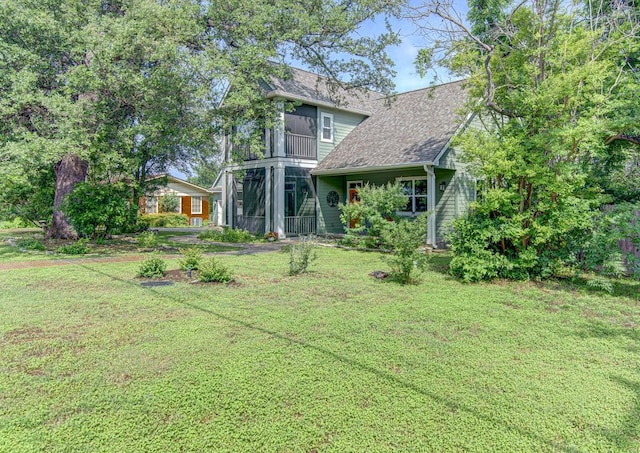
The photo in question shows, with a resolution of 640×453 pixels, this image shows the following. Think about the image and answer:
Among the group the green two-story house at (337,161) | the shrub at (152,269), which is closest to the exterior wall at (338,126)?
the green two-story house at (337,161)

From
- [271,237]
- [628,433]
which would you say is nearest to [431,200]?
[271,237]

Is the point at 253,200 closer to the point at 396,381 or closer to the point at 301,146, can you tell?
the point at 301,146

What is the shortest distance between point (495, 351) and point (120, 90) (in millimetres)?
11181

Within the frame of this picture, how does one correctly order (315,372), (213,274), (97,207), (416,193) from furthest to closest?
1. (416,193)
2. (97,207)
3. (213,274)
4. (315,372)

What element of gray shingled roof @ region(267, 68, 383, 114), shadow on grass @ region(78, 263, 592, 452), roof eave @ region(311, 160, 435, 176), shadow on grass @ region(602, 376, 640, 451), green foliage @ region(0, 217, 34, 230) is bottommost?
shadow on grass @ region(602, 376, 640, 451)

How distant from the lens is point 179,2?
36.2 feet

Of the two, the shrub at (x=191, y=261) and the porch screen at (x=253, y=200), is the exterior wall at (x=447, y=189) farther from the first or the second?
the shrub at (x=191, y=261)

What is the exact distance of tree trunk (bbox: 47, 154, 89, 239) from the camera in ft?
46.5

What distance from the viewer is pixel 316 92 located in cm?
1608

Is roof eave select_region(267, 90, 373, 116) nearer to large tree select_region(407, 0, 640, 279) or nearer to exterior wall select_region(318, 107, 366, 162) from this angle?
exterior wall select_region(318, 107, 366, 162)

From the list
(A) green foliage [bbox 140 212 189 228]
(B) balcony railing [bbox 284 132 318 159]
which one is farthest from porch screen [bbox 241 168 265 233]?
(A) green foliage [bbox 140 212 189 228]

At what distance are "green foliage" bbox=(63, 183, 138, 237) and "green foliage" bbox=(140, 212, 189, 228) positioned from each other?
530 inches

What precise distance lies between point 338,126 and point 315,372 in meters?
16.0

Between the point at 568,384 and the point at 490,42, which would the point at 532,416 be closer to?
the point at 568,384
